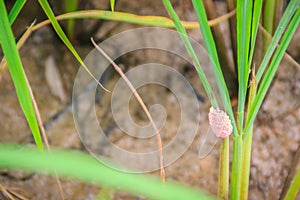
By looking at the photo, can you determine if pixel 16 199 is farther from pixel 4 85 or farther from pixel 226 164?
pixel 226 164

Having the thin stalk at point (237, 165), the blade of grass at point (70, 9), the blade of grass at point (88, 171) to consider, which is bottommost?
the blade of grass at point (88, 171)

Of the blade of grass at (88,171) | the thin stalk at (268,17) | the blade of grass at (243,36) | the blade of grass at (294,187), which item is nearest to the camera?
the blade of grass at (88,171)

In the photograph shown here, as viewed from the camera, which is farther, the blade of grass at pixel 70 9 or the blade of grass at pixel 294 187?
the blade of grass at pixel 70 9

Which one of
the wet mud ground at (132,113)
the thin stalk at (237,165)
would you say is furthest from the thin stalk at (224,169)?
the wet mud ground at (132,113)

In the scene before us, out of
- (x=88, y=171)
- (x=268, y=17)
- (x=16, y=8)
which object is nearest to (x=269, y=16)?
(x=268, y=17)

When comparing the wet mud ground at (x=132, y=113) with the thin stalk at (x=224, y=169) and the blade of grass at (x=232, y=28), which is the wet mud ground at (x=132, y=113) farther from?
the thin stalk at (x=224, y=169)

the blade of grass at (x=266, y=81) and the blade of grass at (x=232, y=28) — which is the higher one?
the blade of grass at (x=232, y=28)

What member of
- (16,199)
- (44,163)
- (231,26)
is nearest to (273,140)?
(231,26)

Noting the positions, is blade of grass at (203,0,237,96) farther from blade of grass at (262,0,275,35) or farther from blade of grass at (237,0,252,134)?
blade of grass at (237,0,252,134)
